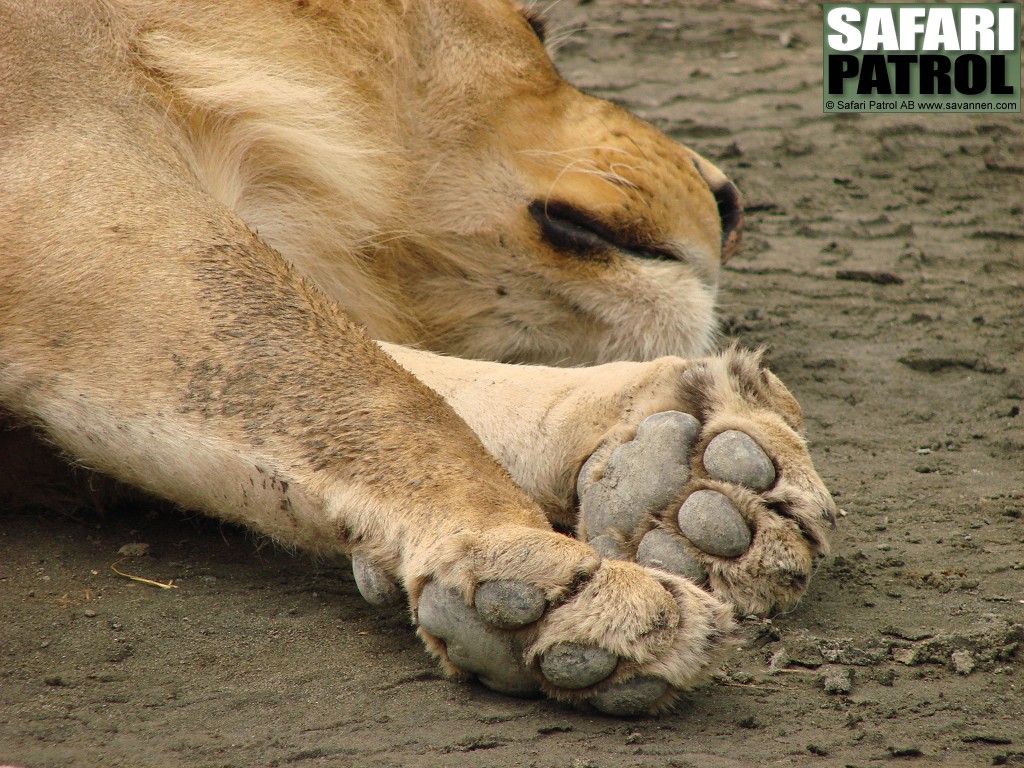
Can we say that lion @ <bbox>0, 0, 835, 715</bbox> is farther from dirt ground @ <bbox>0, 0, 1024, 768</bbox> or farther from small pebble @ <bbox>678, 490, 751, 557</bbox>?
dirt ground @ <bbox>0, 0, 1024, 768</bbox>

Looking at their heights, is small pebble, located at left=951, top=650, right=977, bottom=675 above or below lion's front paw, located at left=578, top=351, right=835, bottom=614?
below

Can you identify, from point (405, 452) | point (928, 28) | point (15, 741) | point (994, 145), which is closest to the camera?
point (15, 741)

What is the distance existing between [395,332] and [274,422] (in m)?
1.14

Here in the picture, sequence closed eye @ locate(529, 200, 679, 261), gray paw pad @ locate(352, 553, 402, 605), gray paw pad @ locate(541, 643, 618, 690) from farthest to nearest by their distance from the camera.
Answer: closed eye @ locate(529, 200, 679, 261) → gray paw pad @ locate(352, 553, 402, 605) → gray paw pad @ locate(541, 643, 618, 690)

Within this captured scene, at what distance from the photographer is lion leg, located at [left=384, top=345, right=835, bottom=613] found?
2141 mm

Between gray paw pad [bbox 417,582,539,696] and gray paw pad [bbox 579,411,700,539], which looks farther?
gray paw pad [bbox 579,411,700,539]

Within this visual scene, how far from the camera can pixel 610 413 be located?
246cm

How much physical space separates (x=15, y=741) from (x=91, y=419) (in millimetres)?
618

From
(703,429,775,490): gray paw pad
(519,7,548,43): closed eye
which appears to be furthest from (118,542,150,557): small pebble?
(519,7,548,43): closed eye

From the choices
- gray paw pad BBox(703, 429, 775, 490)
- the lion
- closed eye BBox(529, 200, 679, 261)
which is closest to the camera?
the lion

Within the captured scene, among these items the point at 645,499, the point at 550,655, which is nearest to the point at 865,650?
the point at 645,499

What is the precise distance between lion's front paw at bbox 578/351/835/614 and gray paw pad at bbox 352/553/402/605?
0.40m

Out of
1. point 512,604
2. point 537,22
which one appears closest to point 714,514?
point 512,604

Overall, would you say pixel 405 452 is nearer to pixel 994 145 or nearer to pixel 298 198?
pixel 298 198
